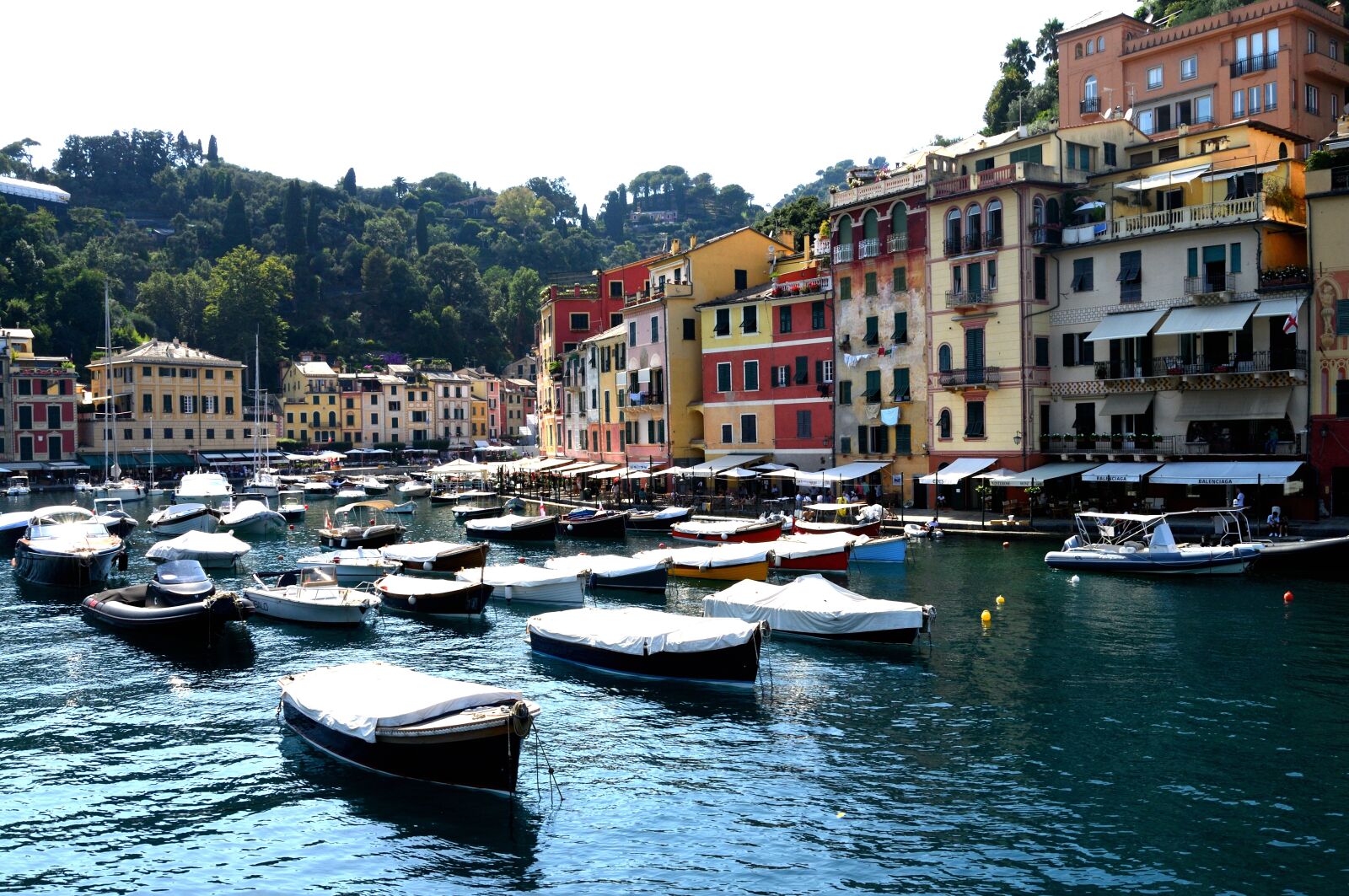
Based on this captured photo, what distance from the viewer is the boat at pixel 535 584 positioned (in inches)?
1687

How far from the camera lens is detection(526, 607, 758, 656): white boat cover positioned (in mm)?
29812

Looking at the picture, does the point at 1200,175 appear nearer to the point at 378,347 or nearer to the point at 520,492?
the point at 520,492

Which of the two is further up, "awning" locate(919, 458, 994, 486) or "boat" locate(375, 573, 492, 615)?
"awning" locate(919, 458, 994, 486)

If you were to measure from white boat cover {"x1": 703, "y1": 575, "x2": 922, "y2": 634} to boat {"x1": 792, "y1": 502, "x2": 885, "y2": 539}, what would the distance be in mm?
17738

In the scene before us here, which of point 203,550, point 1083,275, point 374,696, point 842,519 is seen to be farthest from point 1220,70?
point 374,696

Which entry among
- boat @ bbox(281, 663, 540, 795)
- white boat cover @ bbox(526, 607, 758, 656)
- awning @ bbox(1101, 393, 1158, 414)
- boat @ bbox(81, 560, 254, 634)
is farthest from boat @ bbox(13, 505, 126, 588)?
awning @ bbox(1101, 393, 1158, 414)

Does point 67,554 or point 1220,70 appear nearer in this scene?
point 67,554

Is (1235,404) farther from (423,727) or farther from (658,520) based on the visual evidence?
(423,727)

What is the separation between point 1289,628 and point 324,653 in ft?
100

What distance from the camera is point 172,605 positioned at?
38469 millimetres

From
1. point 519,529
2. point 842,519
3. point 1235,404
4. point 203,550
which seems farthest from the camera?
point 519,529

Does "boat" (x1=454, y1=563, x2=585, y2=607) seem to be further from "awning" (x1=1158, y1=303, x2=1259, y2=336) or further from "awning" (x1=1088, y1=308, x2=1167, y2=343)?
"awning" (x1=1158, y1=303, x2=1259, y2=336)

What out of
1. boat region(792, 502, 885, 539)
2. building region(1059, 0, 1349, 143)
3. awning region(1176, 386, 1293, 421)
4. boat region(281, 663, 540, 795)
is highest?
building region(1059, 0, 1349, 143)

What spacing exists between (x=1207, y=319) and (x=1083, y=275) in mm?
8090
